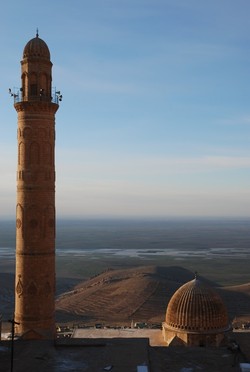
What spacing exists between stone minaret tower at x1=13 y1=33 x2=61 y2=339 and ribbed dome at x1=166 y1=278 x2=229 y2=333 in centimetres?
784

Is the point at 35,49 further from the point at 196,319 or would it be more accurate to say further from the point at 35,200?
the point at 196,319

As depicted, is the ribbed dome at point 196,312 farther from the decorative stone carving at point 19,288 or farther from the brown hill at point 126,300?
the brown hill at point 126,300

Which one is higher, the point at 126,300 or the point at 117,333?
the point at 117,333

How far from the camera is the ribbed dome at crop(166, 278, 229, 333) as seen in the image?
102 ft

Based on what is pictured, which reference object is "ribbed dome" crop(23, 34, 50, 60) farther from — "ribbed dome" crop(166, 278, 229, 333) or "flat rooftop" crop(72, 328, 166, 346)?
"flat rooftop" crop(72, 328, 166, 346)

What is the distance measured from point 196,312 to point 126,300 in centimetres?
3821

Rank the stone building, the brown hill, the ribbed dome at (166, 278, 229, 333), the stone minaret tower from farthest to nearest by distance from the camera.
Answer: the brown hill → the ribbed dome at (166, 278, 229, 333) → the stone building → the stone minaret tower

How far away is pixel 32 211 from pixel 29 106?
595cm

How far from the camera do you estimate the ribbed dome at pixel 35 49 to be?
94.6 feet

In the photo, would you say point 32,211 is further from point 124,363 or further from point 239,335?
point 239,335

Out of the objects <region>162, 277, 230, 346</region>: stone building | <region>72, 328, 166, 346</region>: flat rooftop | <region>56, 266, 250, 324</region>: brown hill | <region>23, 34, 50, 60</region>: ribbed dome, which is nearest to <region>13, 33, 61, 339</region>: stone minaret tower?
<region>23, 34, 50, 60</region>: ribbed dome

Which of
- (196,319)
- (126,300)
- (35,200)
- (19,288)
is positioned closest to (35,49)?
(35,200)

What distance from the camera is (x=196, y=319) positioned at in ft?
102

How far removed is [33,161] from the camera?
94.4 feet
